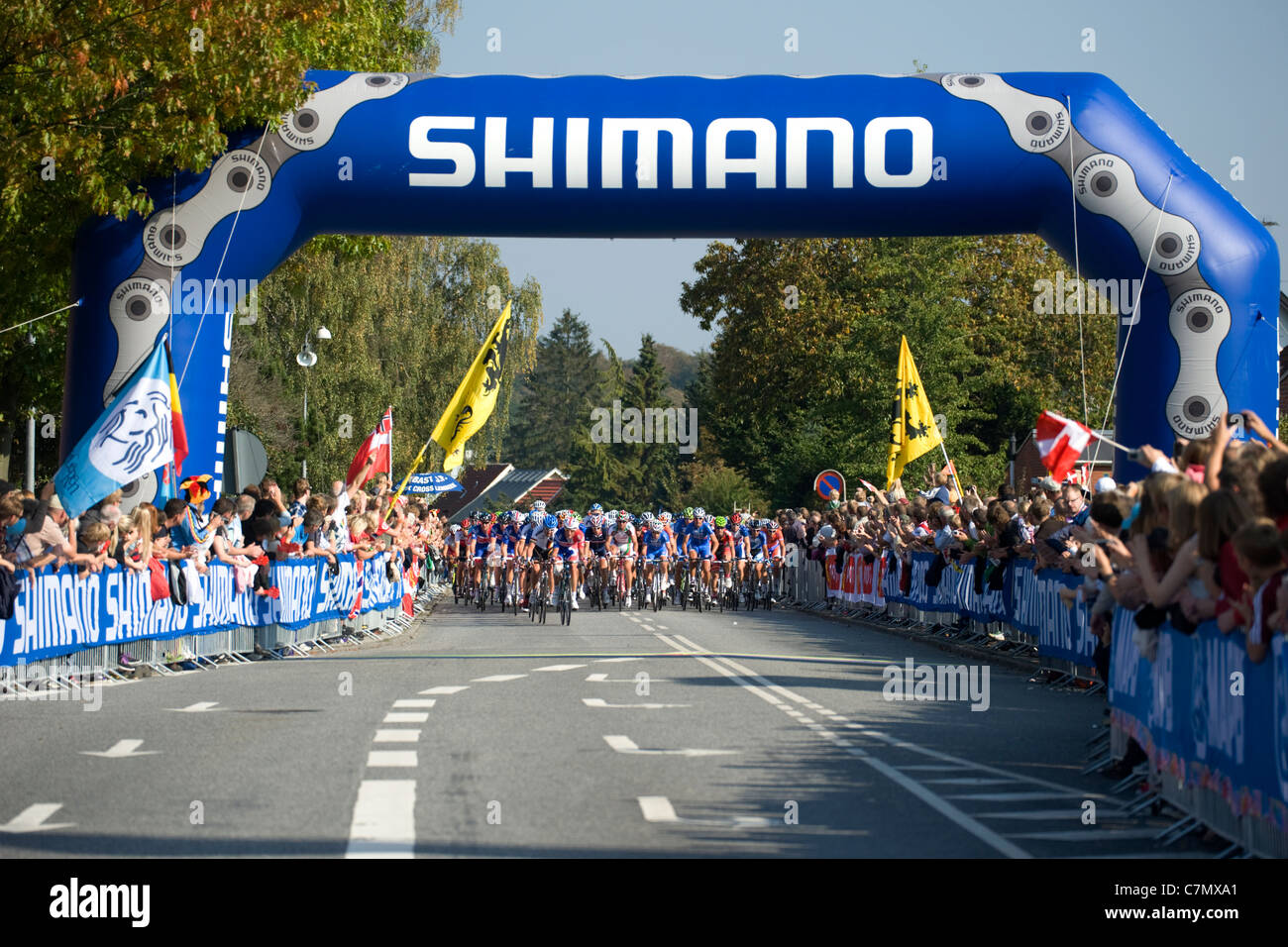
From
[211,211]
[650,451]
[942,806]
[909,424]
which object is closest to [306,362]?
[909,424]

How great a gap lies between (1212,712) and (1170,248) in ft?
37.1

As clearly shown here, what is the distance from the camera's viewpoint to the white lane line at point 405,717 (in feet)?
41.7

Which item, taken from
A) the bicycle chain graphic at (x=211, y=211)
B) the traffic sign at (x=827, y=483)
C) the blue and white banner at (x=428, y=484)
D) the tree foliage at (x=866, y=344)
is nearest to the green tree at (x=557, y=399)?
the tree foliage at (x=866, y=344)

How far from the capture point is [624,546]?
35781mm

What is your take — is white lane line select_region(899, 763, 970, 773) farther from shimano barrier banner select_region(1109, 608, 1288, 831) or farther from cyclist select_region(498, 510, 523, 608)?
cyclist select_region(498, 510, 523, 608)

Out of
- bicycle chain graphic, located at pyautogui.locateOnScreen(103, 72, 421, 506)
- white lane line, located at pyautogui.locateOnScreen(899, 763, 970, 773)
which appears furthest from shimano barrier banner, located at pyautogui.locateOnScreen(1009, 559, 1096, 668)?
bicycle chain graphic, located at pyautogui.locateOnScreen(103, 72, 421, 506)

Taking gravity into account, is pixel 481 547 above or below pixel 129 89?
below

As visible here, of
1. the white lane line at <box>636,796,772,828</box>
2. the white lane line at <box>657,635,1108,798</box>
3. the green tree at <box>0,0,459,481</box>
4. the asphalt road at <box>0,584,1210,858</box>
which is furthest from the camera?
the green tree at <box>0,0,459,481</box>

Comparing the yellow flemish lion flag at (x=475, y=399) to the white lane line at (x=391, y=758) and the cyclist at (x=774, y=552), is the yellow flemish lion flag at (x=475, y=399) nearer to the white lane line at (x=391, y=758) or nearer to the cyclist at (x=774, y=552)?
the cyclist at (x=774, y=552)

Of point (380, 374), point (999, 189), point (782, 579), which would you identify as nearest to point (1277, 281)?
point (999, 189)

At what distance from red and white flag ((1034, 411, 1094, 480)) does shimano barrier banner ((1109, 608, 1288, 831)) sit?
2.74 m

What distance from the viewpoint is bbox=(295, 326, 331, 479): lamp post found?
1527 inches

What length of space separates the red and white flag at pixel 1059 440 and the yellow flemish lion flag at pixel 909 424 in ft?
48.0

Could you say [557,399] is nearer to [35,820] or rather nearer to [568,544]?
[568,544]
